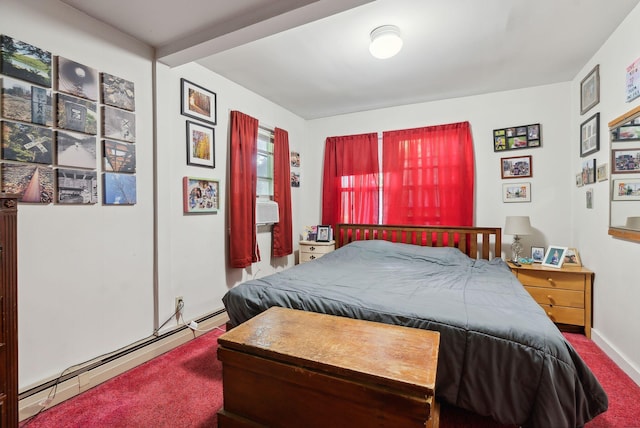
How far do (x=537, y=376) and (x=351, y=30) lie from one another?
225 cm

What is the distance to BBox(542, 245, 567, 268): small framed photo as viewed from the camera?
2627 mm

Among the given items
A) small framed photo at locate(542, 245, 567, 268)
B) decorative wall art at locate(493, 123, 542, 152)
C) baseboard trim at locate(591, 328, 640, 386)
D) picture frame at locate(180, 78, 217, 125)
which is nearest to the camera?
baseboard trim at locate(591, 328, 640, 386)

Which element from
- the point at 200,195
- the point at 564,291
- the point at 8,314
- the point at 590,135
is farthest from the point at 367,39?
the point at 564,291

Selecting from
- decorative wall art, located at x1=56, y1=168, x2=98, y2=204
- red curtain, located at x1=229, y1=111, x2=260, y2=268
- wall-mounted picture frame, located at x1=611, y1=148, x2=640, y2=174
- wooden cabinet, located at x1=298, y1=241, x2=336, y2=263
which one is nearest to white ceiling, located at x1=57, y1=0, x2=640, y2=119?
red curtain, located at x1=229, y1=111, x2=260, y2=268

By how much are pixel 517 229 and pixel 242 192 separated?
2764 mm

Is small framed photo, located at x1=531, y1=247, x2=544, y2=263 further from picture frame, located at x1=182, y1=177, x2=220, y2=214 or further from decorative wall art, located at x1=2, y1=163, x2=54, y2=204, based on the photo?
decorative wall art, located at x1=2, y1=163, x2=54, y2=204

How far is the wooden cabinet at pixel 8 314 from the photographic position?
1159 millimetres

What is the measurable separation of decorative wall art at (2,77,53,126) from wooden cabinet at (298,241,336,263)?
2688mm

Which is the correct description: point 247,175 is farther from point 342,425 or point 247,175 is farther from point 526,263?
point 526,263

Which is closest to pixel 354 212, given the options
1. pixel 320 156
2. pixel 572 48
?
pixel 320 156

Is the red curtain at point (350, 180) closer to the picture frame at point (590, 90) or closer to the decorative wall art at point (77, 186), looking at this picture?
the picture frame at point (590, 90)

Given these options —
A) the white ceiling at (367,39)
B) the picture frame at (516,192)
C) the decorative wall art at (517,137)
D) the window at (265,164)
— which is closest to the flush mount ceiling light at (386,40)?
the white ceiling at (367,39)

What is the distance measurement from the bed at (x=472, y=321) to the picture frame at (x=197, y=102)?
5.30ft

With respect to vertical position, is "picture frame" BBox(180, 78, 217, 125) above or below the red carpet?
above
